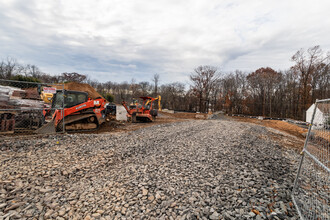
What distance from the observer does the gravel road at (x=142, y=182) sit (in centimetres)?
259

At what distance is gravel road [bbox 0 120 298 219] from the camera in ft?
8.51

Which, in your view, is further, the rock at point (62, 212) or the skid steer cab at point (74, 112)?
the skid steer cab at point (74, 112)

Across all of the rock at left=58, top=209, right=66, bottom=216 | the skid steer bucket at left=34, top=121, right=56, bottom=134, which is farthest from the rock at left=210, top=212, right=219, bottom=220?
the skid steer bucket at left=34, top=121, right=56, bottom=134

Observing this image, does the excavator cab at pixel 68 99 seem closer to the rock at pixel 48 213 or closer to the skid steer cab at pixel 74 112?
the skid steer cab at pixel 74 112

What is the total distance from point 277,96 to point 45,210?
43.5m

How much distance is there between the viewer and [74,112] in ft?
29.9

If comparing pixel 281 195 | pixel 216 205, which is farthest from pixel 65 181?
pixel 281 195

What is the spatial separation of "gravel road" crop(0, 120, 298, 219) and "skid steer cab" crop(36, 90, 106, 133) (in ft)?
9.99

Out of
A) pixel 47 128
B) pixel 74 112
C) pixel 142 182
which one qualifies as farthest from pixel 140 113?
pixel 142 182

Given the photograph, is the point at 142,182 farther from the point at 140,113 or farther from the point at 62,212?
the point at 140,113

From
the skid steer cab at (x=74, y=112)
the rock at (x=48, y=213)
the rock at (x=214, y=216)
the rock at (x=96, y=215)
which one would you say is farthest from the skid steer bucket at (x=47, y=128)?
the rock at (x=214, y=216)

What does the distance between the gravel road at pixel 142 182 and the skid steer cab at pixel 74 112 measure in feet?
9.99

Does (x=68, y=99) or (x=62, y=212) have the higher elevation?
(x=68, y=99)

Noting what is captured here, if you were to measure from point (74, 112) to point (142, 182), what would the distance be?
7.59 metres
